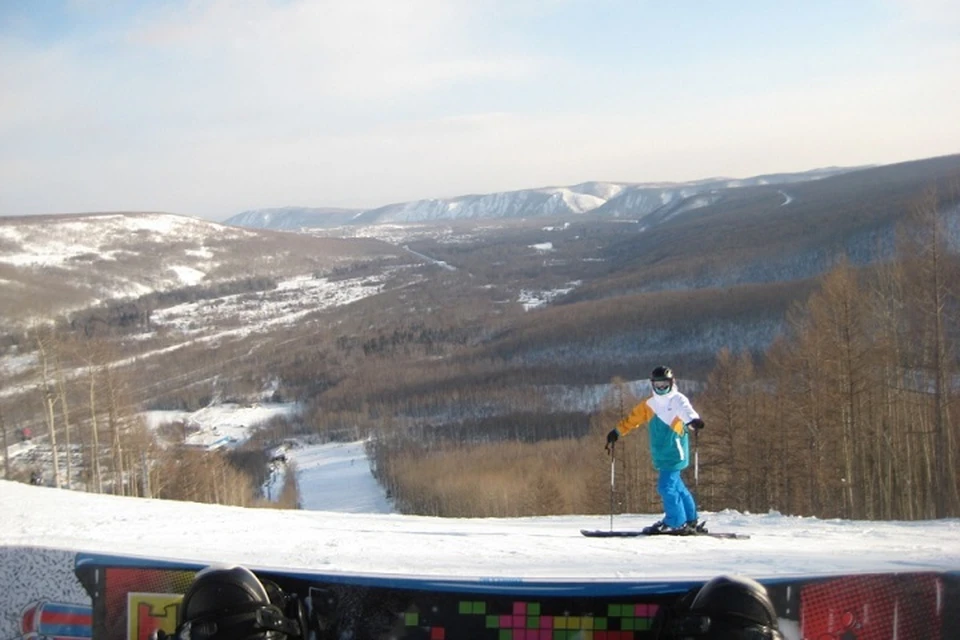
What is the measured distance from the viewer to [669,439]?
238 inches

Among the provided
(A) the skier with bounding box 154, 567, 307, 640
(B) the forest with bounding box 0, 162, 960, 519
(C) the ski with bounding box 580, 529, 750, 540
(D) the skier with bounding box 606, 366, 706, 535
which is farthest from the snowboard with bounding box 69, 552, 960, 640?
(B) the forest with bounding box 0, 162, 960, 519

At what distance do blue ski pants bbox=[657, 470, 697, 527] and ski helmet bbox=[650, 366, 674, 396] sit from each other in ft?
2.16

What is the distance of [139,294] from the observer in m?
116

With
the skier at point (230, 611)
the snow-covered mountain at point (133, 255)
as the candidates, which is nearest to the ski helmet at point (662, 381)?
the skier at point (230, 611)

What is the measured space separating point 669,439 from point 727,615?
364cm

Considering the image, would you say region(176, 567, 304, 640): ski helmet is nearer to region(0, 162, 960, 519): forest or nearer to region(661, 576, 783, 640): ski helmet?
region(661, 576, 783, 640): ski helmet

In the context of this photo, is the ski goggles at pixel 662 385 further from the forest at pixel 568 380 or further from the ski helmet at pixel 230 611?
the forest at pixel 568 380

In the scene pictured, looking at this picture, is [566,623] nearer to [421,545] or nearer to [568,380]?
[421,545]

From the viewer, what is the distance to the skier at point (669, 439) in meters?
6.00

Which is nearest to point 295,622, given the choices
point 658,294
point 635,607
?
point 635,607

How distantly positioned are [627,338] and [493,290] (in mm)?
48906

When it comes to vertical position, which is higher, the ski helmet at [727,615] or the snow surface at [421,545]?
the ski helmet at [727,615]

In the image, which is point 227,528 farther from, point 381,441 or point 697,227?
point 697,227

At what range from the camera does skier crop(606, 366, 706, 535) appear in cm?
600
